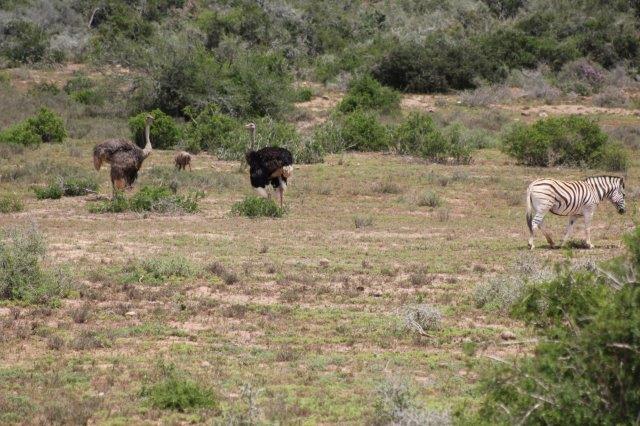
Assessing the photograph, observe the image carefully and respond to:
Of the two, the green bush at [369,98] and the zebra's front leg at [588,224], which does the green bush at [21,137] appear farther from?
the zebra's front leg at [588,224]

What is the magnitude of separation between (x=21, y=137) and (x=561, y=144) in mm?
12414

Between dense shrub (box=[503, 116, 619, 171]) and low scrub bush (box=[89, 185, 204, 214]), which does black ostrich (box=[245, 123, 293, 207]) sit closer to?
low scrub bush (box=[89, 185, 204, 214])

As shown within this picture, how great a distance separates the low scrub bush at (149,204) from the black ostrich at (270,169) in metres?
1.28

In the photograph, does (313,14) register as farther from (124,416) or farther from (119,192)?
(124,416)

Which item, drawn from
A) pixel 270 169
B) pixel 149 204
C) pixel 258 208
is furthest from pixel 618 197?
pixel 149 204

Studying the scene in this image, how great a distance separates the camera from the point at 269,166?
18312 mm

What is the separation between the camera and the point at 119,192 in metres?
18.3

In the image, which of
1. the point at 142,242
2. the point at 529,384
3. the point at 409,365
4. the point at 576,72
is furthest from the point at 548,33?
the point at 529,384

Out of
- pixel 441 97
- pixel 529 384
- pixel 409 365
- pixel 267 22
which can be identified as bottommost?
pixel 409 365

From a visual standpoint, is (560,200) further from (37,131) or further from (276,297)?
(37,131)

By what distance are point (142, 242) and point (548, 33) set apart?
31.7 m

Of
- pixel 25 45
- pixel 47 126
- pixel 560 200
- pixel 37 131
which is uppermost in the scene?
pixel 25 45

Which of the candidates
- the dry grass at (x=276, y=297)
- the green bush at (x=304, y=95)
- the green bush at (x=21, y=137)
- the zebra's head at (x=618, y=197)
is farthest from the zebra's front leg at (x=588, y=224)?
the green bush at (x=304, y=95)

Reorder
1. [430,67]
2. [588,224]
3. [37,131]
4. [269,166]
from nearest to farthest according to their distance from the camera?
[588,224], [269,166], [37,131], [430,67]
